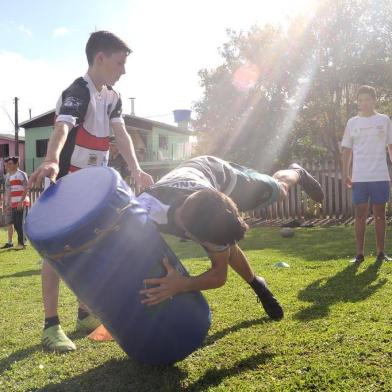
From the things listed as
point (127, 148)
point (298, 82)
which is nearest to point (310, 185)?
point (127, 148)

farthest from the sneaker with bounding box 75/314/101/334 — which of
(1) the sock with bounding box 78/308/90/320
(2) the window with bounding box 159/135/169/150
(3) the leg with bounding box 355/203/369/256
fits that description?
(2) the window with bounding box 159/135/169/150

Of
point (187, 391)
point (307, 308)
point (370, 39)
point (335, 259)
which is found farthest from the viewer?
point (370, 39)

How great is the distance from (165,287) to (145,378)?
0.52 metres

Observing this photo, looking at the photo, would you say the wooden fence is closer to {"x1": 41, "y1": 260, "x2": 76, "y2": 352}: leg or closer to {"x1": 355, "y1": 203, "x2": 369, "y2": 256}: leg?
{"x1": 355, "y1": 203, "x2": 369, "y2": 256}: leg

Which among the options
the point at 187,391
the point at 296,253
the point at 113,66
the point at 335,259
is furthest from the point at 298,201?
the point at 187,391

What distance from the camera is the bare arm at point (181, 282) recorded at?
2153mm

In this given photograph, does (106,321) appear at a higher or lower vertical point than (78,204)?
lower

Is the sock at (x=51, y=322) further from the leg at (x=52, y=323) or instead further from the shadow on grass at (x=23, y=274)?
the shadow on grass at (x=23, y=274)

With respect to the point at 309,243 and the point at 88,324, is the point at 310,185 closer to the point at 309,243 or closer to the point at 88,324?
the point at 88,324

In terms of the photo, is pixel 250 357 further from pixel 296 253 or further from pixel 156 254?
pixel 296 253

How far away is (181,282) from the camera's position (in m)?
2.23

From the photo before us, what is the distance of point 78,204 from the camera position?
2152mm

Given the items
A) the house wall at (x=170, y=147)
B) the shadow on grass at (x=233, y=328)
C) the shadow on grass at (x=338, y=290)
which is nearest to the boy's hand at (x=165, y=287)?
the shadow on grass at (x=233, y=328)

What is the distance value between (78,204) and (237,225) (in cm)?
74
